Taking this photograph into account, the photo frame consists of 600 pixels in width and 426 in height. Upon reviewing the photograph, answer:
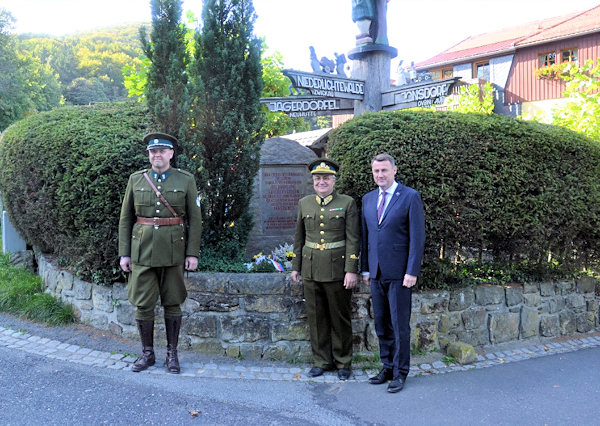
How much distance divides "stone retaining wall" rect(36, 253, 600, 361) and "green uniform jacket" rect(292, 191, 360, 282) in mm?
487

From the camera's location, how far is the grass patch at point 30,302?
5273mm

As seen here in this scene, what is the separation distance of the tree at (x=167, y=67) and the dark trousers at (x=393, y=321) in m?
2.48

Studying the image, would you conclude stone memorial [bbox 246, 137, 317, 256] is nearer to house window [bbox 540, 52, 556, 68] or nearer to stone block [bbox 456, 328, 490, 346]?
stone block [bbox 456, 328, 490, 346]

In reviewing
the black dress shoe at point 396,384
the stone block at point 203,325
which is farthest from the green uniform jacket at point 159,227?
the black dress shoe at point 396,384

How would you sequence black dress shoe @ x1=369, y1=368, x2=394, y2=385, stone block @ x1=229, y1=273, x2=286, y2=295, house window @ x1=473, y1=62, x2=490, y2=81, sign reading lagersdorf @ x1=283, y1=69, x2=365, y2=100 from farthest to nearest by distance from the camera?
house window @ x1=473, y1=62, x2=490, y2=81
sign reading lagersdorf @ x1=283, y1=69, x2=365, y2=100
stone block @ x1=229, y1=273, x2=286, y2=295
black dress shoe @ x1=369, y1=368, x2=394, y2=385

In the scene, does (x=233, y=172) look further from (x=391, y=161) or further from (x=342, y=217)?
(x=391, y=161)

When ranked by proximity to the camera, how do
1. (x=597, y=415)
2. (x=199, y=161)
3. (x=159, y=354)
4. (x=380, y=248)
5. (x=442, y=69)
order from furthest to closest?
(x=442, y=69), (x=199, y=161), (x=159, y=354), (x=380, y=248), (x=597, y=415)

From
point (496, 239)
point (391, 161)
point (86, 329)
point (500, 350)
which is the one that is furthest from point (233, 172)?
point (500, 350)

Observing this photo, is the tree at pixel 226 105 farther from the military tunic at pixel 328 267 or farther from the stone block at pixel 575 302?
the stone block at pixel 575 302

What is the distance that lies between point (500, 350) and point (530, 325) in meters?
0.55

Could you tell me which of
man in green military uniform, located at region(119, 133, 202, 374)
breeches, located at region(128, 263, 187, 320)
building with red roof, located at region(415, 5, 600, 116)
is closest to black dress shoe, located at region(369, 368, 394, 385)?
man in green military uniform, located at region(119, 133, 202, 374)

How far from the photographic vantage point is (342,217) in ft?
13.3

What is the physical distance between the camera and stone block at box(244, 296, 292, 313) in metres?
4.47

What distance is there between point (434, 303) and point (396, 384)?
1107 millimetres
